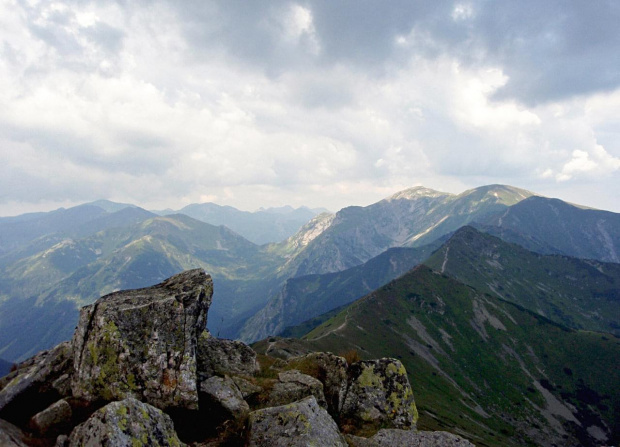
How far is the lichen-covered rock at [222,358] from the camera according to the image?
19.2 m

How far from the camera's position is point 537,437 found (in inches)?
6471

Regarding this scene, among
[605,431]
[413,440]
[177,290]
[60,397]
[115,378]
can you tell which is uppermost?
[177,290]

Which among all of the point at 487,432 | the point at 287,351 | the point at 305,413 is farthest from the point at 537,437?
the point at 305,413

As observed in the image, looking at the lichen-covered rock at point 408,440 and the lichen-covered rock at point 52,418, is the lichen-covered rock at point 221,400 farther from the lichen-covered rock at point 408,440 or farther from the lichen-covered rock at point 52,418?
the lichen-covered rock at point 408,440

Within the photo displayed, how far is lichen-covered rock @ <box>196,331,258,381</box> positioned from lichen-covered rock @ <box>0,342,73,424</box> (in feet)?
22.0

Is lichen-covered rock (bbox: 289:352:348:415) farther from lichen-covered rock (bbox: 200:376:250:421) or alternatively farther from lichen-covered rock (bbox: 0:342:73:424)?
lichen-covered rock (bbox: 0:342:73:424)

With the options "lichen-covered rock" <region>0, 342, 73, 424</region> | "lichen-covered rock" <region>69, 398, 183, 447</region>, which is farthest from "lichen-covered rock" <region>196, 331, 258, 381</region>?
"lichen-covered rock" <region>0, 342, 73, 424</region>

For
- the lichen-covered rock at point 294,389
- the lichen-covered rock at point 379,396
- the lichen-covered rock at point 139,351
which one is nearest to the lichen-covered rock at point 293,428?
the lichen-covered rock at point 294,389

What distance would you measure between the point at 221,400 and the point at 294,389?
5.18 metres

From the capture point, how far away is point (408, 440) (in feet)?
60.5

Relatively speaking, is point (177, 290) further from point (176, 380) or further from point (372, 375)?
point (372, 375)

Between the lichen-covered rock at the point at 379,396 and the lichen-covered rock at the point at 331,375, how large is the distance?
2.52 feet

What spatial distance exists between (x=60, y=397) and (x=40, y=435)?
Answer: 11.5 ft

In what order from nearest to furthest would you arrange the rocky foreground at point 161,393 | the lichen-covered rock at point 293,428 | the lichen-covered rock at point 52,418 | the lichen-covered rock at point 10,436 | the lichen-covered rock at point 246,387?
the lichen-covered rock at point 10,436, the rocky foreground at point 161,393, the lichen-covered rock at point 52,418, the lichen-covered rock at point 293,428, the lichen-covered rock at point 246,387
